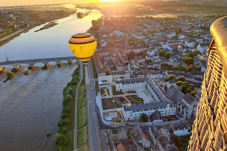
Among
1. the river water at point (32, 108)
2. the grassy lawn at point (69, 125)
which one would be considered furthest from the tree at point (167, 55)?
the grassy lawn at point (69, 125)

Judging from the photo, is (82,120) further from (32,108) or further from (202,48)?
(202,48)

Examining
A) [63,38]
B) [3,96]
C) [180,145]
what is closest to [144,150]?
[180,145]

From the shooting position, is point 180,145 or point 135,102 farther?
point 135,102

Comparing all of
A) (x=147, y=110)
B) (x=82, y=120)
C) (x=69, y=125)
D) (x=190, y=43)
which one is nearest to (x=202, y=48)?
(x=190, y=43)

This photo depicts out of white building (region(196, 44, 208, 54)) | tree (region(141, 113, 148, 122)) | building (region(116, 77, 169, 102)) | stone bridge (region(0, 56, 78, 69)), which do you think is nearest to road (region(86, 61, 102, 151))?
building (region(116, 77, 169, 102))

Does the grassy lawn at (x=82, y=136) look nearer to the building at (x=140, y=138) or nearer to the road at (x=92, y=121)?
the road at (x=92, y=121)

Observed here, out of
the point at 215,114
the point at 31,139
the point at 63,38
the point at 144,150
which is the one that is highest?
the point at 215,114

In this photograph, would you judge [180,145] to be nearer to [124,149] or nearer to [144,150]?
[144,150]

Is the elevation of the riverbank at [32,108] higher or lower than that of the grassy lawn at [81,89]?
lower

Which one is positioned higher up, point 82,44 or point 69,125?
point 82,44
